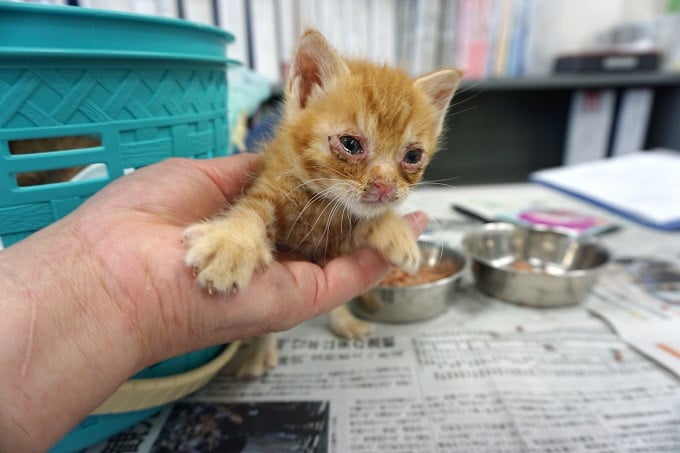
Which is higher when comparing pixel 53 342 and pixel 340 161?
pixel 340 161

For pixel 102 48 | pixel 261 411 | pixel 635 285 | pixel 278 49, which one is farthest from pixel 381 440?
pixel 278 49

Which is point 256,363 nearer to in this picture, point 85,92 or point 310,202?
point 310,202

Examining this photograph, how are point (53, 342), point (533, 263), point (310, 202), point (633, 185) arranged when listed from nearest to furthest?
1. point (53, 342)
2. point (310, 202)
3. point (533, 263)
4. point (633, 185)

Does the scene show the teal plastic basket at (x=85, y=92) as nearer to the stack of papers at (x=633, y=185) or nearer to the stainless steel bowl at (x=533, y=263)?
the stainless steel bowl at (x=533, y=263)

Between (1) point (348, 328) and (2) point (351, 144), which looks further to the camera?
(1) point (348, 328)

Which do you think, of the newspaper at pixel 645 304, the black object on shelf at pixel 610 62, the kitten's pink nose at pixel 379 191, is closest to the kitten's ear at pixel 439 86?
the kitten's pink nose at pixel 379 191

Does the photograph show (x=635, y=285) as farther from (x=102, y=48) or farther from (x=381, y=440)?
(x=102, y=48)

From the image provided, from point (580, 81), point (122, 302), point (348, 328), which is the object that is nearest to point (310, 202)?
point (122, 302)

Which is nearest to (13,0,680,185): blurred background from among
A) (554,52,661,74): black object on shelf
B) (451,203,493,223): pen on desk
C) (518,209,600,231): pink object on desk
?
A: (554,52,661,74): black object on shelf
